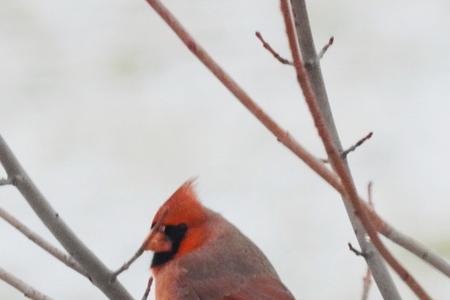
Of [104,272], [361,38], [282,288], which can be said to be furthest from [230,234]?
[361,38]

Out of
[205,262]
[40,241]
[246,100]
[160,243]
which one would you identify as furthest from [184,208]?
[246,100]

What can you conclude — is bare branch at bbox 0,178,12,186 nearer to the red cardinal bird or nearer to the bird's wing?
the red cardinal bird

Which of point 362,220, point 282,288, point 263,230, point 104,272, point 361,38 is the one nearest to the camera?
point 362,220

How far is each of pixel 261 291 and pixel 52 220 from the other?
88 cm

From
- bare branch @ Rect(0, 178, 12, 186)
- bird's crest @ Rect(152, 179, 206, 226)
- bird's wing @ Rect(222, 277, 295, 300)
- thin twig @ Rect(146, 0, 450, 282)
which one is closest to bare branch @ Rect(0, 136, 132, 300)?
bare branch @ Rect(0, 178, 12, 186)

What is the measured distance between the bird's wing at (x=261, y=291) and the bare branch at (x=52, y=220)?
0.76 metres

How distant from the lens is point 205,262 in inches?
131

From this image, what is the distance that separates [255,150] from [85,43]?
1090 millimetres

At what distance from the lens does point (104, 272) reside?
2.45m

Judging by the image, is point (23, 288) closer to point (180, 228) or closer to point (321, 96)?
point (321, 96)

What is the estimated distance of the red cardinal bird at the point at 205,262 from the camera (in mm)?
3176

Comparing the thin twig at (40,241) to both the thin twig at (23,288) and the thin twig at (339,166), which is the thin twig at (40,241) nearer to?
the thin twig at (23,288)

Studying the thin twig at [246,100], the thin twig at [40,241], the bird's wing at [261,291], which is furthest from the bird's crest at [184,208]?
the thin twig at [246,100]

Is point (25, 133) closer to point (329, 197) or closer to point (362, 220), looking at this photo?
point (329, 197)
